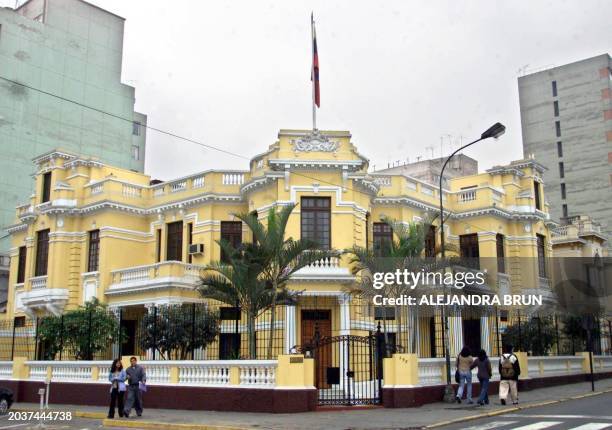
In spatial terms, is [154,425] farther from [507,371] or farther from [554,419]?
[507,371]

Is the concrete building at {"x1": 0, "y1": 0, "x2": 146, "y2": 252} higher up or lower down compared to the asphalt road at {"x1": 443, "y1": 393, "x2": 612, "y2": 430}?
higher up

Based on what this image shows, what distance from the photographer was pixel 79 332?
2494cm

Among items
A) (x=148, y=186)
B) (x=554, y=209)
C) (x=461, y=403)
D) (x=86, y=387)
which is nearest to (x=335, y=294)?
(x=461, y=403)

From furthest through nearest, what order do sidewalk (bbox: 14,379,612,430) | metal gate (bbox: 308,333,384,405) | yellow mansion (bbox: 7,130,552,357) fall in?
yellow mansion (bbox: 7,130,552,357) < metal gate (bbox: 308,333,384,405) < sidewalk (bbox: 14,379,612,430)

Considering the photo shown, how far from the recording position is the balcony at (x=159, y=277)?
2836 centimetres

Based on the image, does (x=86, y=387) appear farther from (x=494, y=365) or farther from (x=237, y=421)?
(x=494, y=365)

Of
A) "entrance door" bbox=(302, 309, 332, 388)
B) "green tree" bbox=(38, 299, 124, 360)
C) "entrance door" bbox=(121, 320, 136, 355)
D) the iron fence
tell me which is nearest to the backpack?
the iron fence

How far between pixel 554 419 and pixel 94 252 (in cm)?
2344

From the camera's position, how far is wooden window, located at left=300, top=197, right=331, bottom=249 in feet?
88.2

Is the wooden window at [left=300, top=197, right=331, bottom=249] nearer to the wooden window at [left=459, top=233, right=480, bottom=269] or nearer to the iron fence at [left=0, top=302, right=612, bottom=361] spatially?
the iron fence at [left=0, top=302, right=612, bottom=361]

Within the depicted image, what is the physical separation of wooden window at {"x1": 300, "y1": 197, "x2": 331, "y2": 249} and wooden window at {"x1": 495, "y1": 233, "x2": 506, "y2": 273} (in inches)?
421

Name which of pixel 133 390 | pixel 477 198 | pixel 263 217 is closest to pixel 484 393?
pixel 133 390

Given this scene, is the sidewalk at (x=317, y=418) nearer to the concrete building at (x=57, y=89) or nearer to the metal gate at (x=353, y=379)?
the metal gate at (x=353, y=379)

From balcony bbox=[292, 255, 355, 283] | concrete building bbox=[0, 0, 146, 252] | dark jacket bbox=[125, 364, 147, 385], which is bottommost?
dark jacket bbox=[125, 364, 147, 385]
